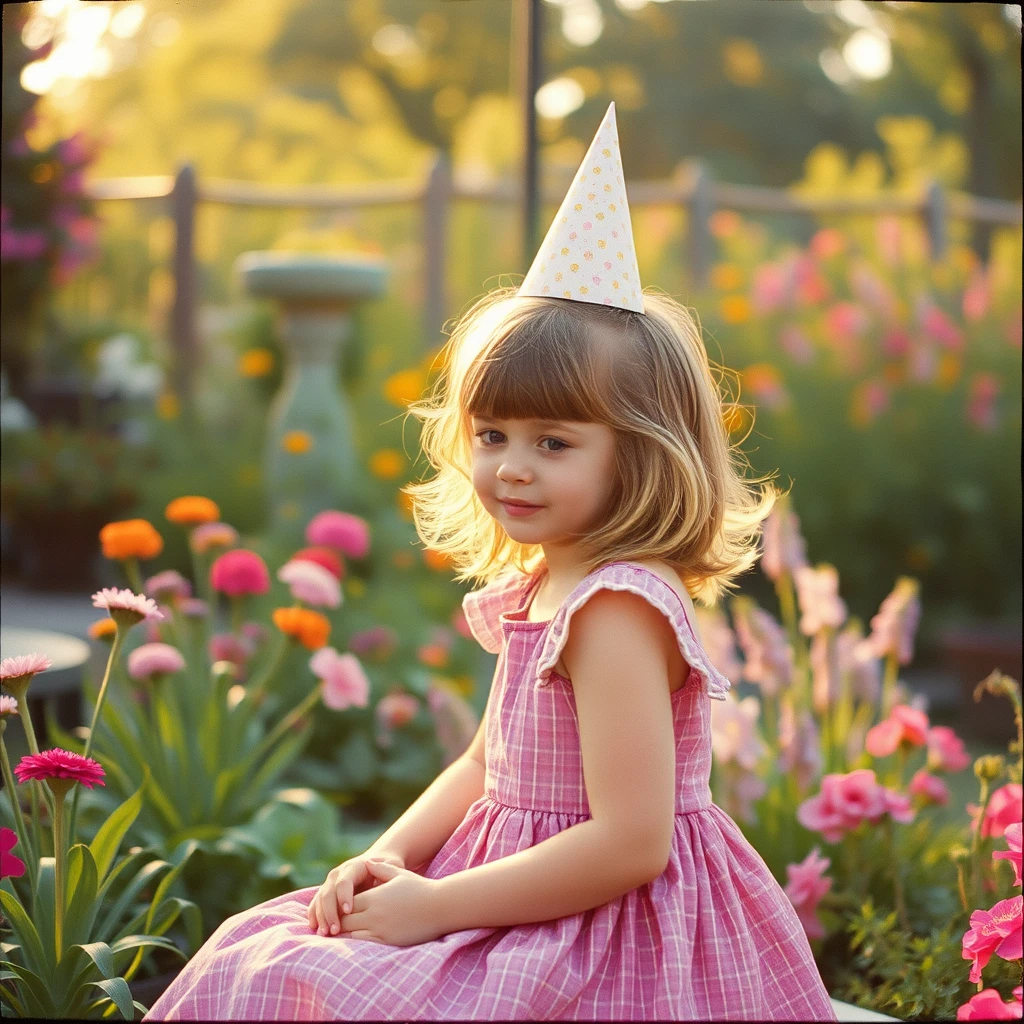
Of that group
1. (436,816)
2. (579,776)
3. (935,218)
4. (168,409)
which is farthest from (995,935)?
(935,218)

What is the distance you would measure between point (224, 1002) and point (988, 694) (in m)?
3.32

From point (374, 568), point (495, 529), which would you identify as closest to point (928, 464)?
point (374, 568)

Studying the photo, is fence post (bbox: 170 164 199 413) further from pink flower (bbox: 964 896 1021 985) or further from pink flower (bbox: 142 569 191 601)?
pink flower (bbox: 964 896 1021 985)

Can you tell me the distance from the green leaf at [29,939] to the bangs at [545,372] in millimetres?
940

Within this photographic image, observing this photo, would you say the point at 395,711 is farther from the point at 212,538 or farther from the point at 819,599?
the point at 819,599

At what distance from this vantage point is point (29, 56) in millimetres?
3270

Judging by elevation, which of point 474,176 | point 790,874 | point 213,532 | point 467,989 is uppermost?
point 474,176

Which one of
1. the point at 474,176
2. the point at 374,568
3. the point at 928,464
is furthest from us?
the point at 474,176

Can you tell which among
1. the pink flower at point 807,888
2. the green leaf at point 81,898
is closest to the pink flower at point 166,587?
the green leaf at point 81,898

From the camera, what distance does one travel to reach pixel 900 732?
2383mm

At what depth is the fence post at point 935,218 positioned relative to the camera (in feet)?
26.8

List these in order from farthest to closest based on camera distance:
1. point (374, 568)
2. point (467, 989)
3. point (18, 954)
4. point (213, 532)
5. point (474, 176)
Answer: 1. point (474, 176)
2. point (374, 568)
3. point (213, 532)
4. point (18, 954)
5. point (467, 989)

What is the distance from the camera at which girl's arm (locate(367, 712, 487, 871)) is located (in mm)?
1658

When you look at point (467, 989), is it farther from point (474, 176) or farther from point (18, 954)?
point (474, 176)
